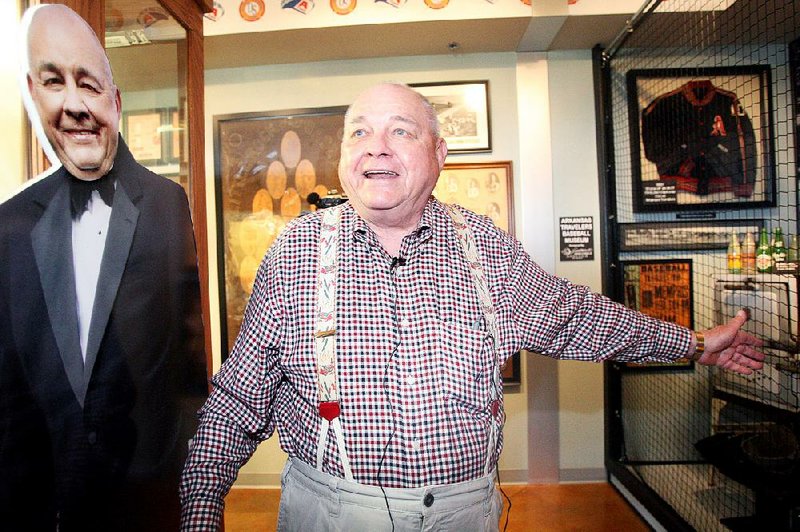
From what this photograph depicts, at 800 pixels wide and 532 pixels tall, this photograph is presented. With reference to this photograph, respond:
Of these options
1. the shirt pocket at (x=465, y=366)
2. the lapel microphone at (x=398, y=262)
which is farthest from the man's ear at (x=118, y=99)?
the shirt pocket at (x=465, y=366)

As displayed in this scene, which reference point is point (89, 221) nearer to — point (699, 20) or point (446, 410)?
point (446, 410)

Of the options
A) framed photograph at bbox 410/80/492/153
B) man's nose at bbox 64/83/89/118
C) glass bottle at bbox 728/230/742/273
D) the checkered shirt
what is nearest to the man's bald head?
man's nose at bbox 64/83/89/118

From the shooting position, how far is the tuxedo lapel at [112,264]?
3.00 ft

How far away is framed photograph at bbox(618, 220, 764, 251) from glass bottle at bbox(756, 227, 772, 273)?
0.10 metres

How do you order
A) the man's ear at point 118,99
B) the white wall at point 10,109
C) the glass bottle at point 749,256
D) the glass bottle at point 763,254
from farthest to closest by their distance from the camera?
the glass bottle at point 749,256
the glass bottle at point 763,254
the man's ear at point 118,99
the white wall at point 10,109

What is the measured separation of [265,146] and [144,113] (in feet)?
7.56

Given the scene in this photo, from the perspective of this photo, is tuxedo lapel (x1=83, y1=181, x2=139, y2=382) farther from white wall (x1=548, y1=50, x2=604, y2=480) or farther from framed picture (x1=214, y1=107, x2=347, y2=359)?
white wall (x1=548, y1=50, x2=604, y2=480)

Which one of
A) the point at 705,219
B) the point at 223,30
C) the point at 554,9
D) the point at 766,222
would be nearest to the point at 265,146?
the point at 223,30

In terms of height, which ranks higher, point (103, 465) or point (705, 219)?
point (705, 219)

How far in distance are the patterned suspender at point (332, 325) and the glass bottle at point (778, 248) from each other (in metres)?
2.17

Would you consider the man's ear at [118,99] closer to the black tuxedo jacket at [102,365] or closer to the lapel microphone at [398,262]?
the black tuxedo jacket at [102,365]

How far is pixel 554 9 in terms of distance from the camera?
2812 mm

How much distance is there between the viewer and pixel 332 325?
47.4 inches

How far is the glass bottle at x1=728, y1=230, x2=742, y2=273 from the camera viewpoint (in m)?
2.96
